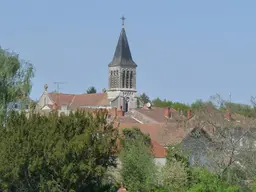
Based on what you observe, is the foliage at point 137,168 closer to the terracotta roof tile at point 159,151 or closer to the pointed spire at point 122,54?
the terracotta roof tile at point 159,151

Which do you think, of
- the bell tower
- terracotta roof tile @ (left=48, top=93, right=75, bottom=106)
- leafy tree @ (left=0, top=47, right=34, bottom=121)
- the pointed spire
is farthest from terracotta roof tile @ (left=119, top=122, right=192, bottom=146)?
the pointed spire

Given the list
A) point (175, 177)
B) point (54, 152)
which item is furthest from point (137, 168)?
point (54, 152)

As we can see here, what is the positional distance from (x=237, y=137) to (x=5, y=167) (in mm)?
16168

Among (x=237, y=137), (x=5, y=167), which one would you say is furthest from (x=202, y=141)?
(x=5, y=167)

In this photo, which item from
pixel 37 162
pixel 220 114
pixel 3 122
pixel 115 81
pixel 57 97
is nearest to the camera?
pixel 37 162

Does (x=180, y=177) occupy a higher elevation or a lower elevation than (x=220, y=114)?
lower

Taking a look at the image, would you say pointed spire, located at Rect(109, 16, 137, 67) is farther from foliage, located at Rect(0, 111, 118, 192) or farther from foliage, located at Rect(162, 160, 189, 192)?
foliage, located at Rect(0, 111, 118, 192)

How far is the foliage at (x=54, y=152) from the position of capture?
1612 inches

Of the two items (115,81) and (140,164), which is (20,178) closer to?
(140,164)

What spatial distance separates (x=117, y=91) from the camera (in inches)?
5866

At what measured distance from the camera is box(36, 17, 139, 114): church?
141625mm

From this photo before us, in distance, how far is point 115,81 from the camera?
498 ft

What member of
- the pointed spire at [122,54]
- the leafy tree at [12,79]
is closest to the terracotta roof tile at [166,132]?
the leafy tree at [12,79]

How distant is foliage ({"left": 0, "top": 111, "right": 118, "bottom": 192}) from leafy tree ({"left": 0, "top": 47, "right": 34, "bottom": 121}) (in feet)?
21.6
